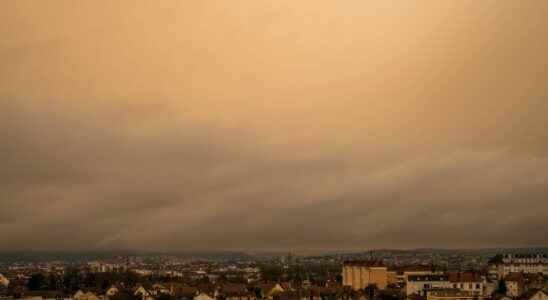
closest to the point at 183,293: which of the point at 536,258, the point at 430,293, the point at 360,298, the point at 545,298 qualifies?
the point at 360,298

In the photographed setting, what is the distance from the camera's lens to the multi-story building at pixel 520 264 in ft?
187

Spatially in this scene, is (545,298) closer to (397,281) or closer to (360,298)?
(360,298)

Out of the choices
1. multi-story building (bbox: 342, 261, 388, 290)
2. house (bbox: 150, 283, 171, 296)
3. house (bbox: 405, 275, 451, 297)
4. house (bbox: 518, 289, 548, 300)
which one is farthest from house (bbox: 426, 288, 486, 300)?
house (bbox: 150, 283, 171, 296)

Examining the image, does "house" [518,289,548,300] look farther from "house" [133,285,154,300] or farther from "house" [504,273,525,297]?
"house" [133,285,154,300]

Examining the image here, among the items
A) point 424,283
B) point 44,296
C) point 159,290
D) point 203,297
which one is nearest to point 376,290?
point 424,283

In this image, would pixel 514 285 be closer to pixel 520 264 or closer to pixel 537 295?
pixel 537 295

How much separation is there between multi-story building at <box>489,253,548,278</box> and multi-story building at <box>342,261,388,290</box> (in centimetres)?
944

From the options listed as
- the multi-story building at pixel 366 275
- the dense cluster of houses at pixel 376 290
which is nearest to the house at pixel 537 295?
the dense cluster of houses at pixel 376 290

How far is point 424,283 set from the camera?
42438 millimetres

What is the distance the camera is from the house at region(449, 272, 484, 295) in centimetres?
4181

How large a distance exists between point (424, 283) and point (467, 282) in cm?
230

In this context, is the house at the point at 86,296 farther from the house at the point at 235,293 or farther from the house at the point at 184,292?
the house at the point at 235,293

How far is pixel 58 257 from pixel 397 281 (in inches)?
5400

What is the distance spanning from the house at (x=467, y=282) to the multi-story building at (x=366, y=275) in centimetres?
630
